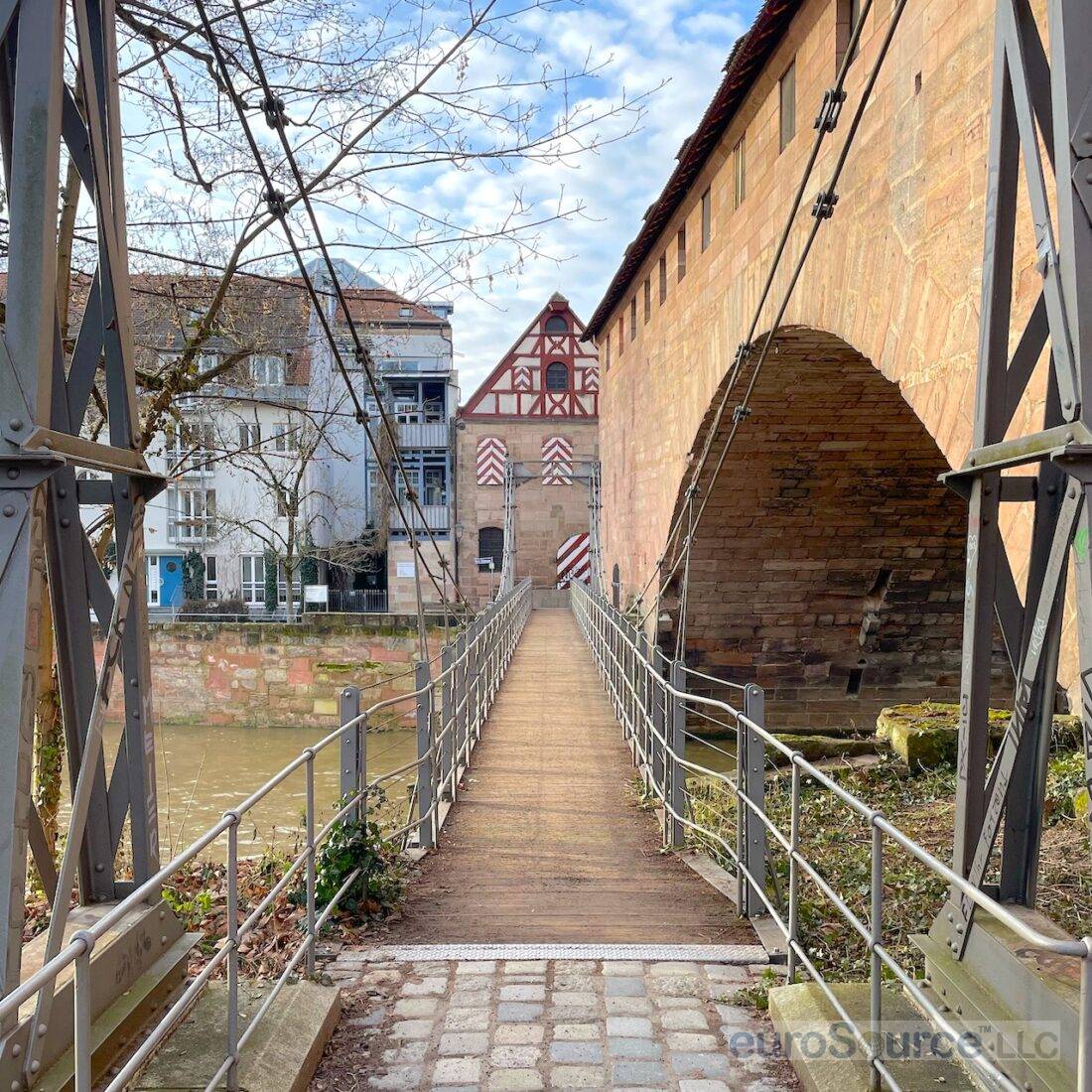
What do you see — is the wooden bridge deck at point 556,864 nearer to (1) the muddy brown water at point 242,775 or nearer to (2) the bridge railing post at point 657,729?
(2) the bridge railing post at point 657,729

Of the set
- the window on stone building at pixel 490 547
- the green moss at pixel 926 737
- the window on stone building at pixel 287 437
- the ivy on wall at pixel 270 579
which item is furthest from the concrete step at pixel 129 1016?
the window on stone building at pixel 490 547

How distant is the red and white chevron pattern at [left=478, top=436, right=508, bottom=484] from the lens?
1137 inches

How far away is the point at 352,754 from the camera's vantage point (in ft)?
12.8

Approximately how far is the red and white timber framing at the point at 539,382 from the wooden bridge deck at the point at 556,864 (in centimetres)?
2085

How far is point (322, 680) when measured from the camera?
18.5 m

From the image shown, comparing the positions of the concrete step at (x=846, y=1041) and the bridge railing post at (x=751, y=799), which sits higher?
the bridge railing post at (x=751, y=799)

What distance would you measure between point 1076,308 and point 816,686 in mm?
12007

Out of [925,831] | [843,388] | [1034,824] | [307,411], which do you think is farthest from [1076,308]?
[843,388]

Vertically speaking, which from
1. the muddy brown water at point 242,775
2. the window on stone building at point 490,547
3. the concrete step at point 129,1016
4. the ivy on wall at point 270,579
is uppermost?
the window on stone building at point 490,547

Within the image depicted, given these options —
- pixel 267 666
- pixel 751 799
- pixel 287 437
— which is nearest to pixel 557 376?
pixel 267 666

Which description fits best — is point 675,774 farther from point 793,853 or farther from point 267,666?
point 267,666

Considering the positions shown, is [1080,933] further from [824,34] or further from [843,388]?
[843,388]

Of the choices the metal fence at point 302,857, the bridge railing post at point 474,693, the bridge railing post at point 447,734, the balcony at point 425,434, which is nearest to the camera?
the metal fence at point 302,857

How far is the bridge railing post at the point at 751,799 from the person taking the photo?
3805mm
